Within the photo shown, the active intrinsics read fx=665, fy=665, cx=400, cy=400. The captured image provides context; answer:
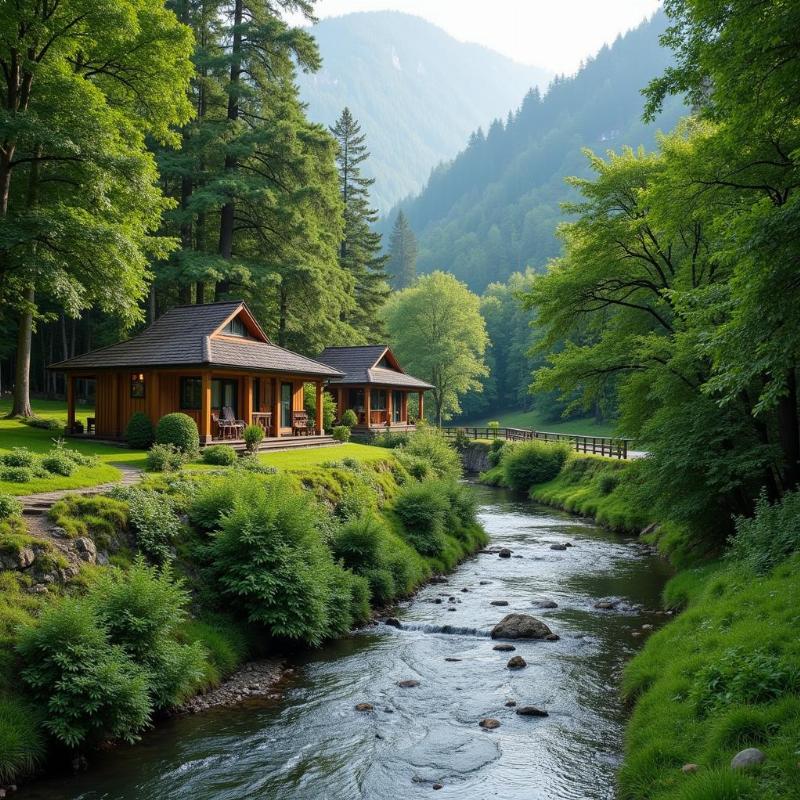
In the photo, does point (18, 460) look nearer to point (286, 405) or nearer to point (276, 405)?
point (276, 405)

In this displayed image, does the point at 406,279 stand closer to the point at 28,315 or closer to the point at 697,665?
the point at 28,315

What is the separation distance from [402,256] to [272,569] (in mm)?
101742

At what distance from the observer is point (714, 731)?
764 cm

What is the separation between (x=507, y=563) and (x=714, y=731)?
14.4 metres

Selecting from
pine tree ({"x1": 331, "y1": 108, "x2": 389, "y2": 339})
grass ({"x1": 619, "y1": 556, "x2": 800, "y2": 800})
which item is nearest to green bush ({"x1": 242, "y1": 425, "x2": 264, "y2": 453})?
grass ({"x1": 619, "y1": 556, "x2": 800, "y2": 800})

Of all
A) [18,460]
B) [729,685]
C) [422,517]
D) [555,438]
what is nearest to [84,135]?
[18,460]

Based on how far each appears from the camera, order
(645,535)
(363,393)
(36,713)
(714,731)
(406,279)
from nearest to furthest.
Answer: (714,731) → (36,713) → (645,535) → (363,393) → (406,279)

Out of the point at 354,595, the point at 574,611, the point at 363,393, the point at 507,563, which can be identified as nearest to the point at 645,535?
the point at 507,563

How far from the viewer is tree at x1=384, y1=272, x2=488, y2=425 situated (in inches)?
2507

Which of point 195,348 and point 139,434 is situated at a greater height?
point 195,348

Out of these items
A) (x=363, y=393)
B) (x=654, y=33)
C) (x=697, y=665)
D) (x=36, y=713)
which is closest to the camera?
(x=36, y=713)

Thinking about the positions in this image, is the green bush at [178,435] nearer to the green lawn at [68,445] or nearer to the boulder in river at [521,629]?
the green lawn at [68,445]

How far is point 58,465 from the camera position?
15742 millimetres

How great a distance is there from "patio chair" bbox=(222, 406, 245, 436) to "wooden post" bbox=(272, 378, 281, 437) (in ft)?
8.09
